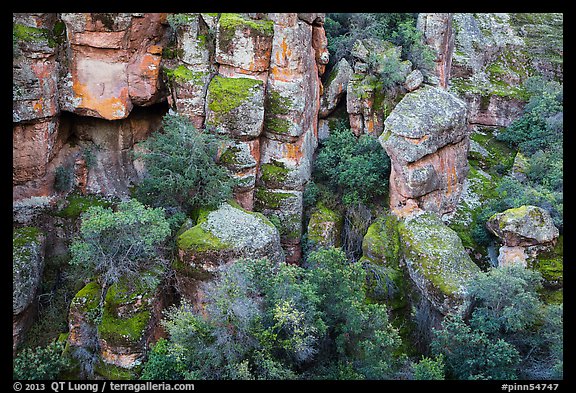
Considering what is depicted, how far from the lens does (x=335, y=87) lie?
21.9 metres

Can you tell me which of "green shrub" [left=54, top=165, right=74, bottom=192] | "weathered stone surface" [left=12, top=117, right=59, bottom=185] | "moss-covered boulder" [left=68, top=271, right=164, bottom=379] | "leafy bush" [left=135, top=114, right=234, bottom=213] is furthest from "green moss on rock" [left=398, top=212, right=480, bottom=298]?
"weathered stone surface" [left=12, top=117, right=59, bottom=185]

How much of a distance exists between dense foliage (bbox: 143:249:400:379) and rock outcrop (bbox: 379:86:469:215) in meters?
5.36

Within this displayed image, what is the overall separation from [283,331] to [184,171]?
22.1ft

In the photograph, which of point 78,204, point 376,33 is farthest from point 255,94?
point 78,204

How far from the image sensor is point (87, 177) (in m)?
20.1

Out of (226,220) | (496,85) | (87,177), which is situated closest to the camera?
(226,220)

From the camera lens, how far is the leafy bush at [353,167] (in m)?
20.2

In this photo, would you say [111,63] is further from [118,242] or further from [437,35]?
[437,35]

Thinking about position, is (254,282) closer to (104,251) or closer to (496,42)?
(104,251)

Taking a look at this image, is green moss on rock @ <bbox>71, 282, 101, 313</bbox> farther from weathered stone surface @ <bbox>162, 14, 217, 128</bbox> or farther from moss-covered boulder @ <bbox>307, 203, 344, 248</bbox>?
moss-covered boulder @ <bbox>307, 203, 344, 248</bbox>

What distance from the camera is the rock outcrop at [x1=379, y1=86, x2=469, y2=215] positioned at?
18.4 m

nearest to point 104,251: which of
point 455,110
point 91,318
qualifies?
point 91,318
